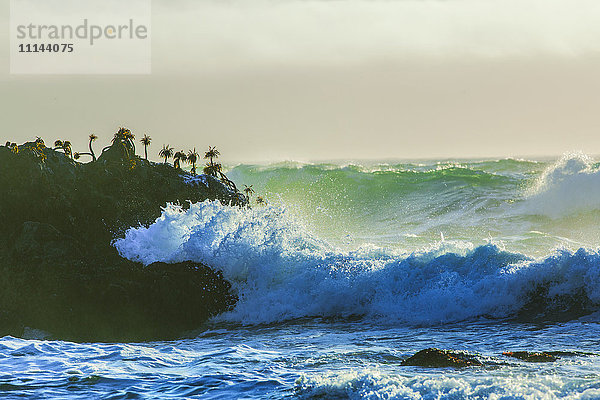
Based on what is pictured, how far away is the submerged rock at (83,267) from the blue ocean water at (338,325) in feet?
2.04

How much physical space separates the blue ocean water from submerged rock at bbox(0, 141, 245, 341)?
62 cm

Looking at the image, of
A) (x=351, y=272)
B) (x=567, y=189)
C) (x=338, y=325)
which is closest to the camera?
(x=338, y=325)

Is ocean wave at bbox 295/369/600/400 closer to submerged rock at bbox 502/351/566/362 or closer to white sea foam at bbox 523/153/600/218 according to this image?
submerged rock at bbox 502/351/566/362

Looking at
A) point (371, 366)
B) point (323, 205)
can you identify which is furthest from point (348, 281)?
point (323, 205)

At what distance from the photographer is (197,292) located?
51.4 feet

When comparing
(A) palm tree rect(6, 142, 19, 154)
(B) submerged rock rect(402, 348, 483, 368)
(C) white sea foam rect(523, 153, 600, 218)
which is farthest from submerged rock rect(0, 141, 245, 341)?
(C) white sea foam rect(523, 153, 600, 218)

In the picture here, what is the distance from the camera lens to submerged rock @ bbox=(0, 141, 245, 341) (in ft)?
48.5

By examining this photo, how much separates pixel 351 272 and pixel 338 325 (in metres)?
2.27

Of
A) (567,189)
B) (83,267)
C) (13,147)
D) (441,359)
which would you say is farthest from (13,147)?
(567,189)

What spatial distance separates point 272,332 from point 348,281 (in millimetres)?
2801

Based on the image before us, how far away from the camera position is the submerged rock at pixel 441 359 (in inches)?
385

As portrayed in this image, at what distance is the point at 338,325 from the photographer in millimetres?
14336

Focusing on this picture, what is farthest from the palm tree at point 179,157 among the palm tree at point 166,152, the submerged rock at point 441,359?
the submerged rock at point 441,359

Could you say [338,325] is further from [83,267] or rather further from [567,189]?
[567,189]
